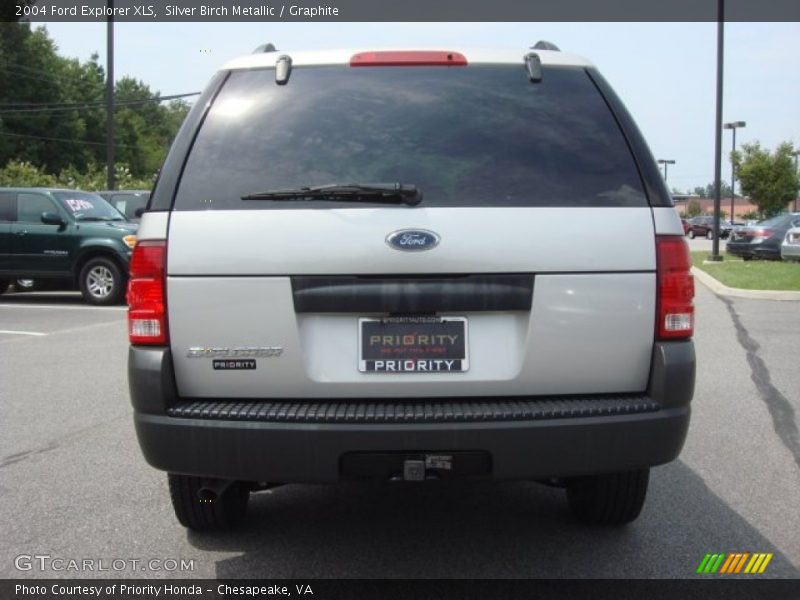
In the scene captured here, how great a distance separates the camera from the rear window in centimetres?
313

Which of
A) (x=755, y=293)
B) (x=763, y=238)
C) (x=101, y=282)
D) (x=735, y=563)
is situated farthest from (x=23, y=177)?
(x=735, y=563)

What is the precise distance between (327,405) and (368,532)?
1.15m

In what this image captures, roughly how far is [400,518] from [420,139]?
1.89 metres

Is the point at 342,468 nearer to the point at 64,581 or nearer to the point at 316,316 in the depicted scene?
the point at 316,316

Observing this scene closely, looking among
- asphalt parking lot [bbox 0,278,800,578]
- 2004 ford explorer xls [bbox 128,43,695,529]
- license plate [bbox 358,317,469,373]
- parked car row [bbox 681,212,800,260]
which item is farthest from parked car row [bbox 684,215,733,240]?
license plate [bbox 358,317,469,373]

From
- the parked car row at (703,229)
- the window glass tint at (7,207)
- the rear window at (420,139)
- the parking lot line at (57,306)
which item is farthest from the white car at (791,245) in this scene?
the parked car row at (703,229)

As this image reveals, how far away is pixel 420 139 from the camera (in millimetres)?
3225

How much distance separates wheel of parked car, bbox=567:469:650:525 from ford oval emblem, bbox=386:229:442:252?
1.33m

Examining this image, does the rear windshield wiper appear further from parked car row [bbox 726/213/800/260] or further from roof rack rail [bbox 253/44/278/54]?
parked car row [bbox 726/213/800/260]

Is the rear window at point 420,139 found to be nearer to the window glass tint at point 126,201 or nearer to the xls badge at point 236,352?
the xls badge at point 236,352

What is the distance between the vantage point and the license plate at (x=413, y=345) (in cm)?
305

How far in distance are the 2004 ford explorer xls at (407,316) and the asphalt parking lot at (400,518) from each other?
747 millimetres

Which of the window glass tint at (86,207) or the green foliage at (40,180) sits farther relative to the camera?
the green foliage at (40,180)

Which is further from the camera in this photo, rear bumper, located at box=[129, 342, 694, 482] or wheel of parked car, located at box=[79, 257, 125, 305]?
wheel of parked car, located at box=[79, 257, 125, 305]
